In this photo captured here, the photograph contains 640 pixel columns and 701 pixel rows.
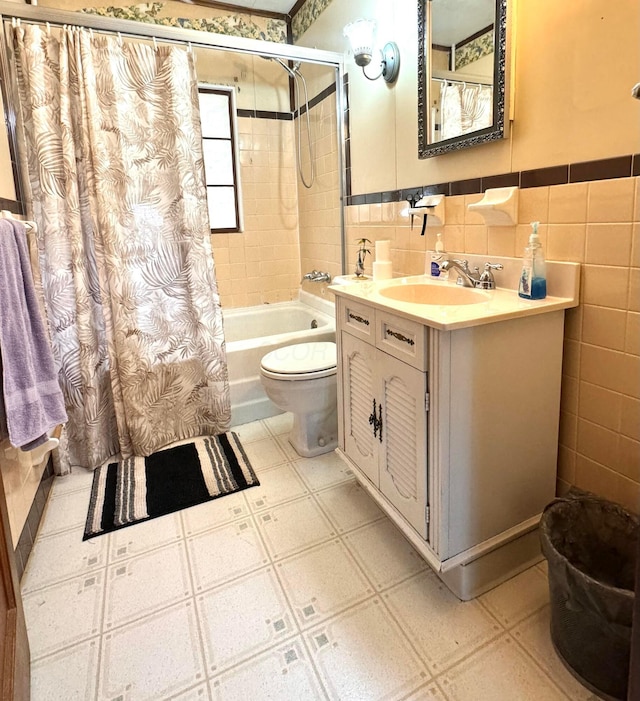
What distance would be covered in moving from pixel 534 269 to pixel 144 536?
1636 mm

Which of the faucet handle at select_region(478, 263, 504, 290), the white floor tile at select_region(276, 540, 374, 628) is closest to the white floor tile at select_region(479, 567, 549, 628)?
the white floor tile at select_region(276, 540, 374, 628)

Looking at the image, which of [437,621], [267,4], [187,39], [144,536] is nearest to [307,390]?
[144,536]

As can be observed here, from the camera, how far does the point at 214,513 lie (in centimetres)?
180

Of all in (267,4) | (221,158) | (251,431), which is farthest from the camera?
(221,158)

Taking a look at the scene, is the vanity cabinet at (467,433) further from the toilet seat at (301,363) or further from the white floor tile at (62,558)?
the white floor tile at (62,558)

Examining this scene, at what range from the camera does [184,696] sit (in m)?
1.10

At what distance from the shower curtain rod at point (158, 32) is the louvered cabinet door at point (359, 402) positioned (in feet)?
5.03

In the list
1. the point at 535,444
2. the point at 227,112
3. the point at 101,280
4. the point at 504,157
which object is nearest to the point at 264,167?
the point at 227,112

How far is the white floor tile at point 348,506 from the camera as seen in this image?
5.60 feet

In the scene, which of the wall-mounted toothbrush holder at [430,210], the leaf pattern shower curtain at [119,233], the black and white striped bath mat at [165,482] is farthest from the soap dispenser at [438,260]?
the black and white striped bath mat at [165,482]

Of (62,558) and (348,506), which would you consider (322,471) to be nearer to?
(348,506)

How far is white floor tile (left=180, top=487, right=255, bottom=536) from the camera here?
1.72 metres

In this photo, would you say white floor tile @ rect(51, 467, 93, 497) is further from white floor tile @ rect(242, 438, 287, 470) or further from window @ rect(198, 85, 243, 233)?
window @ rect(198, 85, 243, 233)

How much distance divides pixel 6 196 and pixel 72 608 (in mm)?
1465
